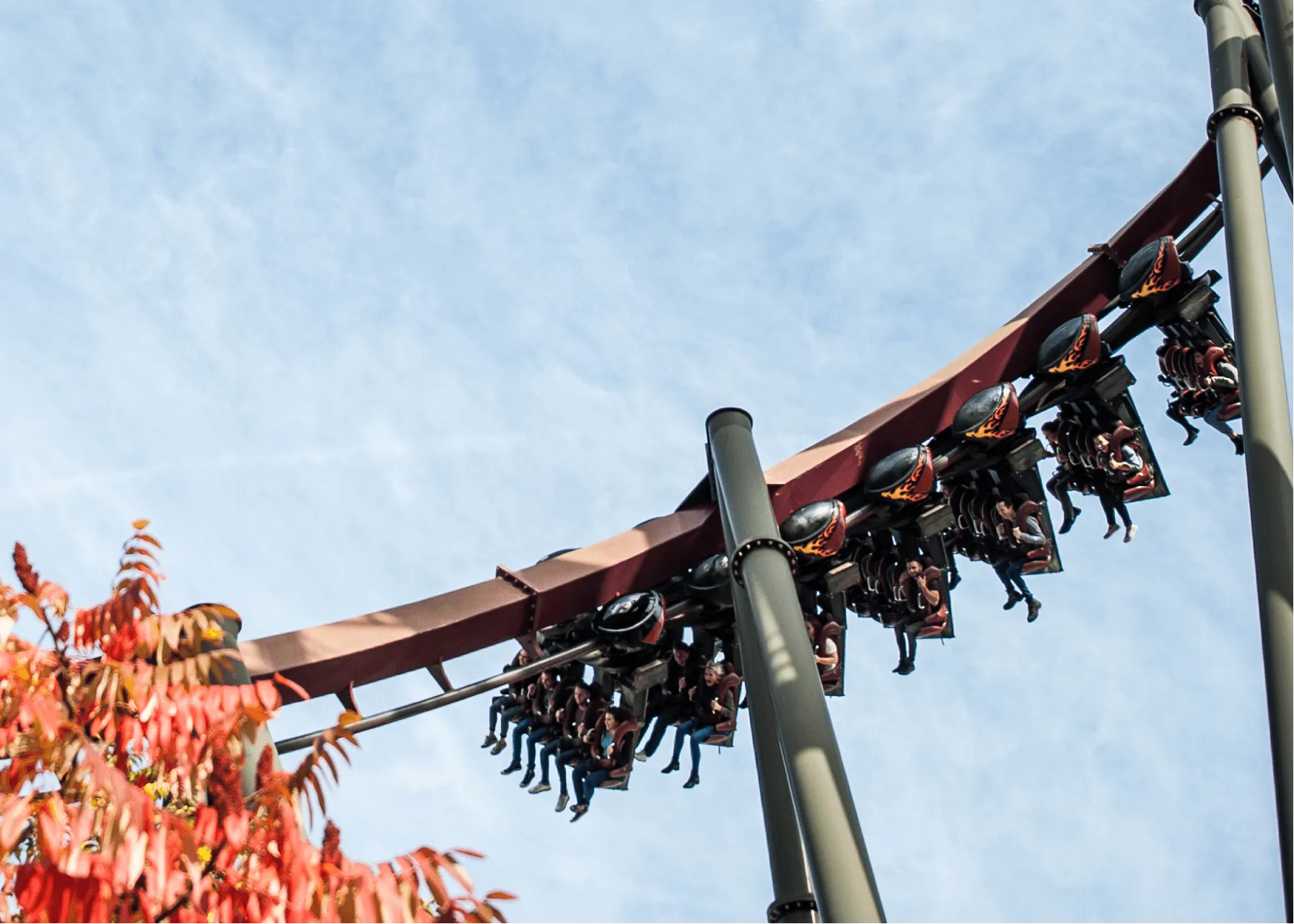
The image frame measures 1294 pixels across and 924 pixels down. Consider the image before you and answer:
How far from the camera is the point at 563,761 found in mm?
9438

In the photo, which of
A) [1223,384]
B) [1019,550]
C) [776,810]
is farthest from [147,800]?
[1223,384]

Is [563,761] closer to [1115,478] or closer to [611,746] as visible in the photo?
[611,746]

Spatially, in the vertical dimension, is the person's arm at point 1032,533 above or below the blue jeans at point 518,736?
above

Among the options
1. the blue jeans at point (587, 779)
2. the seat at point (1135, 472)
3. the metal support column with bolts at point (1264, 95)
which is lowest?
the blue jeans at point (587, 779)

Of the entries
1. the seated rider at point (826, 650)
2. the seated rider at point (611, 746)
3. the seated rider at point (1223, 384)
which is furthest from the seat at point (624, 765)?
the seated rider at point (1223, 384)

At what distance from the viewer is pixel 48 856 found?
182 inches

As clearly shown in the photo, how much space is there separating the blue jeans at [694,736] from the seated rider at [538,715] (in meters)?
0.74

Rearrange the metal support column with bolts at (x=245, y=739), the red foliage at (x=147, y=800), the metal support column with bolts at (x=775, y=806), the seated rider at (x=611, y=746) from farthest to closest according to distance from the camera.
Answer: the seated rider at (x=611, y=746)
the metal support column with bolts at (x=775, y=806)
the metal support column with bolts at (x=245, y=739)
the red foliage at (x=147, y=800)

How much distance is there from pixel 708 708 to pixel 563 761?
0.89 meters

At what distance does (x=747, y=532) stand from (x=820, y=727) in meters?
1.44

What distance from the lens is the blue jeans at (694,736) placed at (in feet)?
31.0

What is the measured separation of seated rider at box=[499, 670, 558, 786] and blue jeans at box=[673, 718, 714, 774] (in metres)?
0.74

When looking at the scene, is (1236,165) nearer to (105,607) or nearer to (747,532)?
(747,532)

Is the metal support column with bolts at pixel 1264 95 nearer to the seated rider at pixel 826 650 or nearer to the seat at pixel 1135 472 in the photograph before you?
the seat at pixel 1135 472
